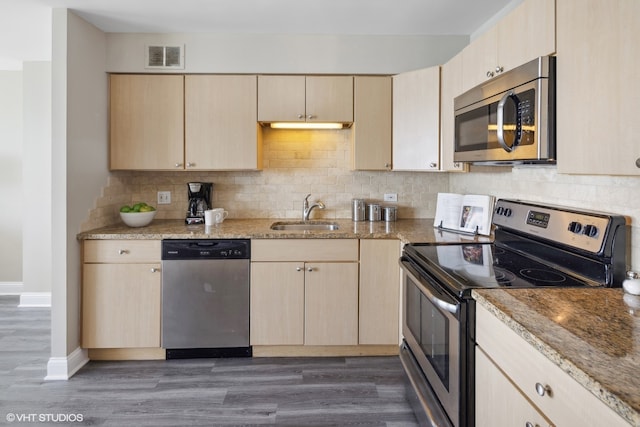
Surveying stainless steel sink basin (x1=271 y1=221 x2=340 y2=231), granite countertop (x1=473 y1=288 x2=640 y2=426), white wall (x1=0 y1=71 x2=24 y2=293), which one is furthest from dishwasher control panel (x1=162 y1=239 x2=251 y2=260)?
white wall (x1=0 y1=71 x2=24 y2=293)

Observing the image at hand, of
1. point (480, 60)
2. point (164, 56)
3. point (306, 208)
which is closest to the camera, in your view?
point (480, 60)

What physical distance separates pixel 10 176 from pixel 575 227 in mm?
4946

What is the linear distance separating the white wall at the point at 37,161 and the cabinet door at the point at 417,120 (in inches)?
132

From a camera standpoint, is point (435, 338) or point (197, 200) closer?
point (435, 338)

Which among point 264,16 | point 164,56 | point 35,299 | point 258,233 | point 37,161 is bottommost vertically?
point 35,299

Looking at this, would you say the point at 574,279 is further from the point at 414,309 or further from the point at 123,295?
the point at 123,295

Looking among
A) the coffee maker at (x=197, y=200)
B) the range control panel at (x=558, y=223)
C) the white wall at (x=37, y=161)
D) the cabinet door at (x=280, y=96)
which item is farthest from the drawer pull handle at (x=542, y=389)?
the white wall at (x=37, y=161)

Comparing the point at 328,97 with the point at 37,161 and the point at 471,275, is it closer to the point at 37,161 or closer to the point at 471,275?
the point at 471,275

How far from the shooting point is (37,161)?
3.87m

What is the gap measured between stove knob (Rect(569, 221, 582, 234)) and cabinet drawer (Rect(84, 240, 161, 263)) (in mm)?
2355

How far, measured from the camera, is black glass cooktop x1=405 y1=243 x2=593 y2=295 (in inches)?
57.4

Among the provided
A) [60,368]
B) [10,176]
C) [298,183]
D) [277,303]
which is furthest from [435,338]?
[10,176]

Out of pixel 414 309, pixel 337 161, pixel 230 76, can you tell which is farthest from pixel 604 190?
pixel 230 76

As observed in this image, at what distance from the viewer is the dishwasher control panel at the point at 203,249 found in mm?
2637
